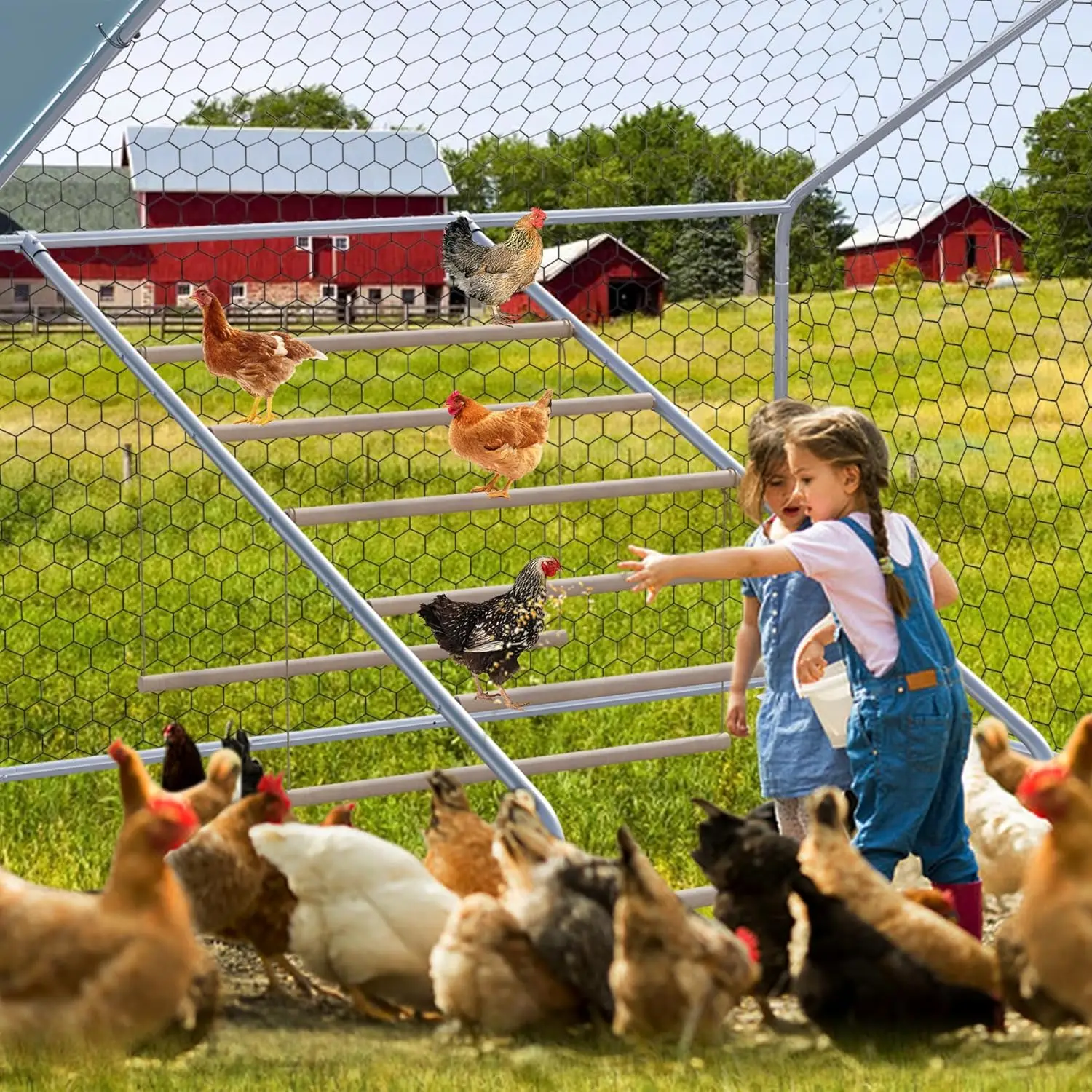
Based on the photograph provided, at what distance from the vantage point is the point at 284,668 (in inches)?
172

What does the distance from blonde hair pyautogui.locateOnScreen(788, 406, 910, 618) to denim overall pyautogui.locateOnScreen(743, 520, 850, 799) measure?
386 millimetres

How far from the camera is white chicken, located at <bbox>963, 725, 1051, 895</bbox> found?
4.00 metres

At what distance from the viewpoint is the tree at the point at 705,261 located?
1022 cm

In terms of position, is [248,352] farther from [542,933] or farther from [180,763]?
[542,933]

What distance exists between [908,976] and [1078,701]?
3192mm

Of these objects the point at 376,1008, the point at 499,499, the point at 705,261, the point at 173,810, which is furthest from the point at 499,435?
the point at 705,261

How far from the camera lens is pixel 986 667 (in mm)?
6336

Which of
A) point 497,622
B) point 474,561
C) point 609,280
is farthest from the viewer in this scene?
point 609,280

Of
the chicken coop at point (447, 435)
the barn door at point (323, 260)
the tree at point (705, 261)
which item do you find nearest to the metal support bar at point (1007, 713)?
the chicken coop at point (447, 435)

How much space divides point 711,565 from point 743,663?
0.75 metres

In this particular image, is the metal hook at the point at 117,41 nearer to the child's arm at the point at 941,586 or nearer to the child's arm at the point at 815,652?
the child's arm at the point at 815,652

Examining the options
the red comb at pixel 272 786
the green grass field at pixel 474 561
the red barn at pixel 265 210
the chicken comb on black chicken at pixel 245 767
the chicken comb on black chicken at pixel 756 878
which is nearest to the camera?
the chicken comb on black chicken at pixel 756 878

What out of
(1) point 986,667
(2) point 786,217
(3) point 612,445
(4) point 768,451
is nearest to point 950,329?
(3) point 612,445

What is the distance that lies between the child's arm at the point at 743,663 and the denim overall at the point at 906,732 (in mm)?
482
